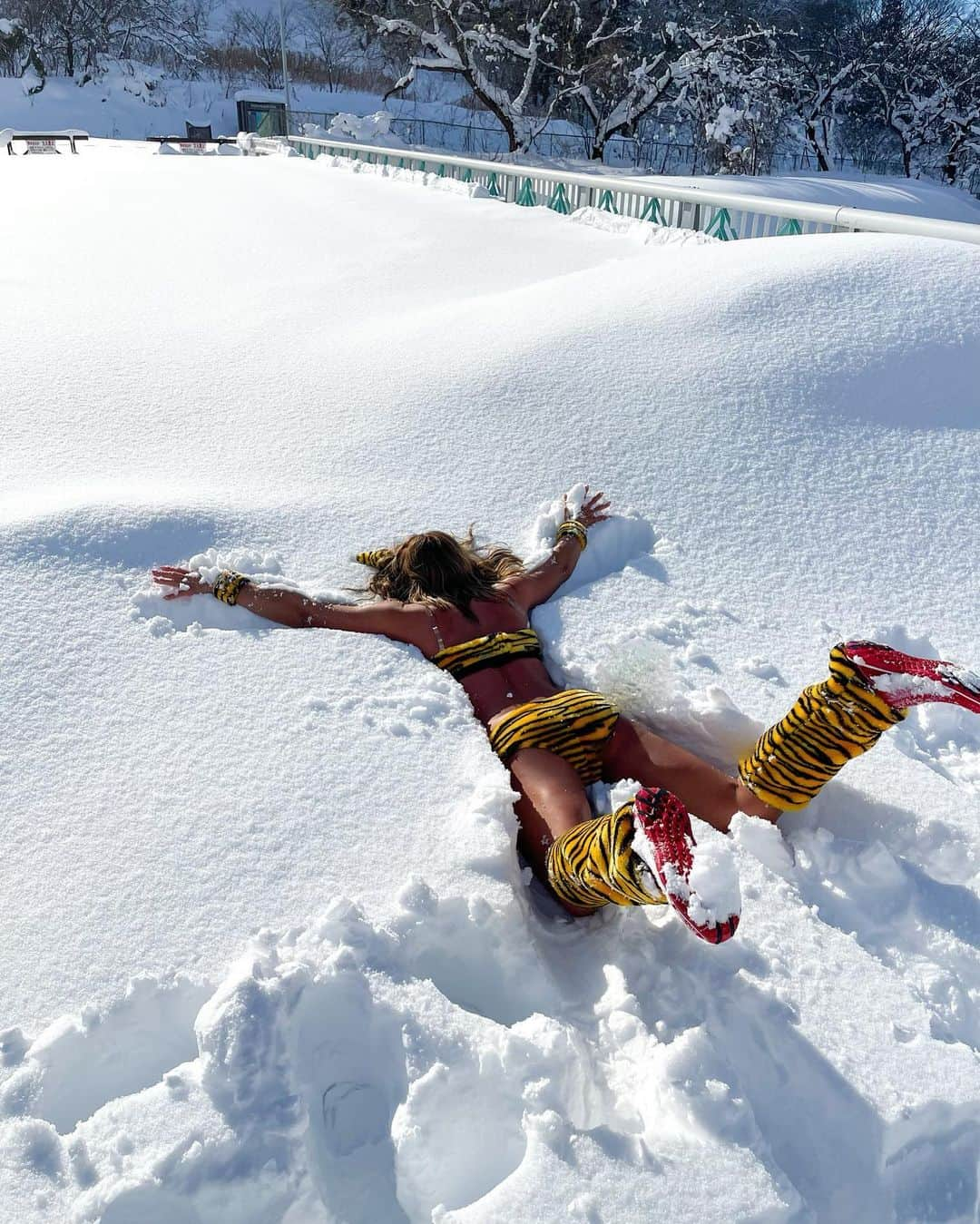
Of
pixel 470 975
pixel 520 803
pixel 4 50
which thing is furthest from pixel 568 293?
pixel 4 50

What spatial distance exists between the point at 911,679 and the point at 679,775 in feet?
1.97

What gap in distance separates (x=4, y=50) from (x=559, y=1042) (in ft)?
130

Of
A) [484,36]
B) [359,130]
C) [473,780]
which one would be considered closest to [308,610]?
[473,780]

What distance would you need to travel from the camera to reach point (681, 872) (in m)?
1.51

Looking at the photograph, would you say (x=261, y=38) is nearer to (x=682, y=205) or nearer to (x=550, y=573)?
(x=682, y=205)

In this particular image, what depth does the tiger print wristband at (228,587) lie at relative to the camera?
258 cm

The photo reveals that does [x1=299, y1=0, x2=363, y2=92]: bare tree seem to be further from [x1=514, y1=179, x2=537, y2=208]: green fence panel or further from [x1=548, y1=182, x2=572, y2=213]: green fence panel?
[x1=548, y1=182, x2=572, y2=213]: green fence panel

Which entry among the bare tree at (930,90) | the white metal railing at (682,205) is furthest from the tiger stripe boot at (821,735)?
the bare tree at (930,90)

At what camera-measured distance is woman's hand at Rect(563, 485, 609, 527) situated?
10.1 ft

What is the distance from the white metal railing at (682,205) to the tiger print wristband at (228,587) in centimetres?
363

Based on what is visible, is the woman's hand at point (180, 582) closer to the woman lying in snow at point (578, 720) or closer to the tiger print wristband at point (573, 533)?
the woman lying in snow at point (578, 720)

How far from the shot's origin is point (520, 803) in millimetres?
2113

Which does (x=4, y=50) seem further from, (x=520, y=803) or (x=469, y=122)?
(x=520, y=803)

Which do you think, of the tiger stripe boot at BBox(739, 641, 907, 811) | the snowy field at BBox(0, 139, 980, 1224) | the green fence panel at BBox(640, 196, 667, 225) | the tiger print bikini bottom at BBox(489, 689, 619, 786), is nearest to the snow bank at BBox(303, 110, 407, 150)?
the green fence panel at BBox(640, 196, 667, 225)
